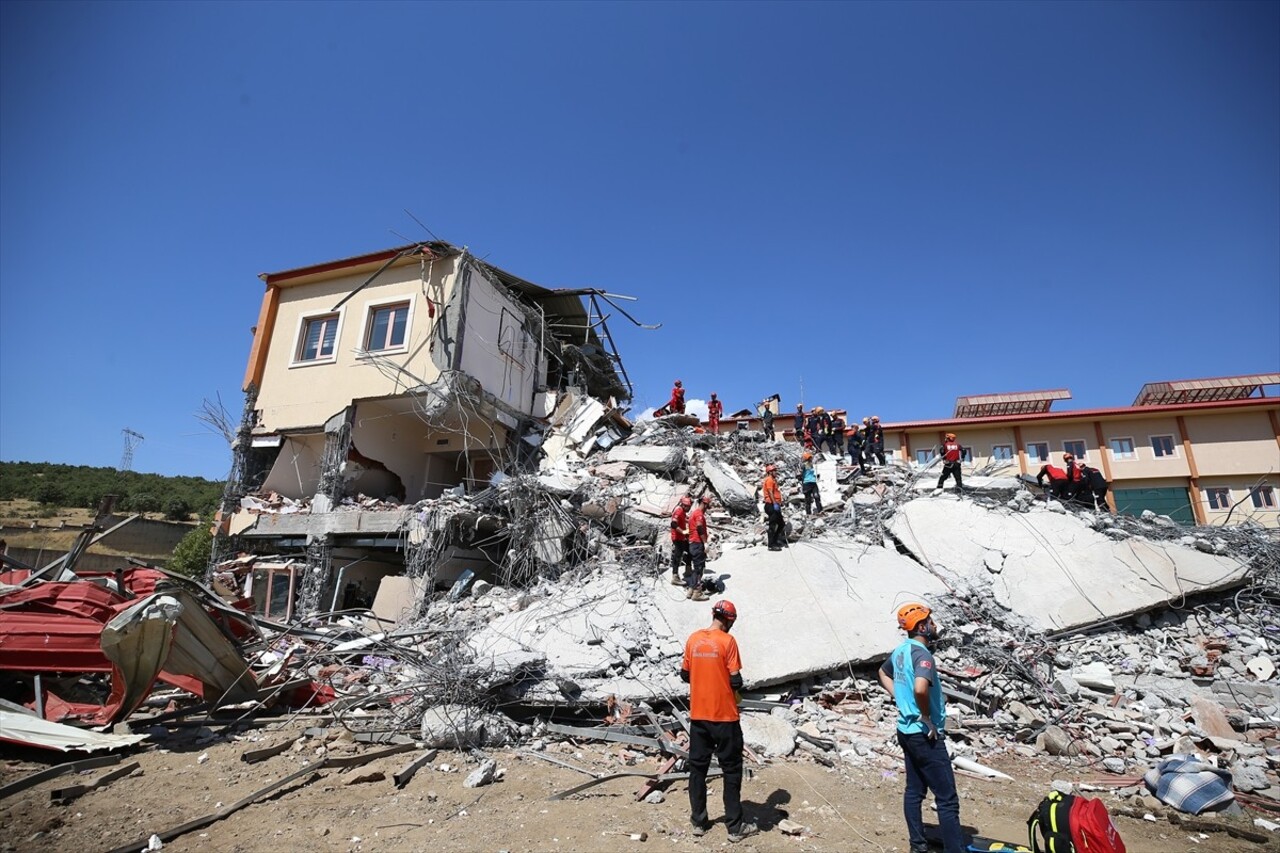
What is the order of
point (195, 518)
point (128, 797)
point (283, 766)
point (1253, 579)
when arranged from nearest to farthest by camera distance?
point (128, 797)
point (283, 766)
point (1253, 579)
point (195, 518)

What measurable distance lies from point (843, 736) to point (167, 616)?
21.6 ft

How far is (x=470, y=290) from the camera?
14.5 meters

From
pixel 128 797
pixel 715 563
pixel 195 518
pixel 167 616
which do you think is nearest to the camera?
pixel 128 797

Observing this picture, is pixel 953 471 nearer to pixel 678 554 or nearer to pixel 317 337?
pixel 678 554

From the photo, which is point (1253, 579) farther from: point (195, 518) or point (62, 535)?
point (195, 518)

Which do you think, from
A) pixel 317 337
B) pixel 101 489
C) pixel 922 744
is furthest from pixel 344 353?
pixel 101 489

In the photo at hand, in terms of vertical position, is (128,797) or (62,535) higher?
(62,535)

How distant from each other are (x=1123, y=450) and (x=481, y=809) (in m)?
27.6

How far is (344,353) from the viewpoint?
14891mm

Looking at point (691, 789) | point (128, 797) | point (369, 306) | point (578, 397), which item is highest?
point (369, 306)

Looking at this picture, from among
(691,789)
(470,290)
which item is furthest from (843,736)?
(470,290)

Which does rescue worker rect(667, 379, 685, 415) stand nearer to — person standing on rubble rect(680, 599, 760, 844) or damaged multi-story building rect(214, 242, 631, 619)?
damaged multi-story building rect(214, 242, 631, 619)

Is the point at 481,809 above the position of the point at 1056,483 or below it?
below

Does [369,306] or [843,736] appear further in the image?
[369,306]
